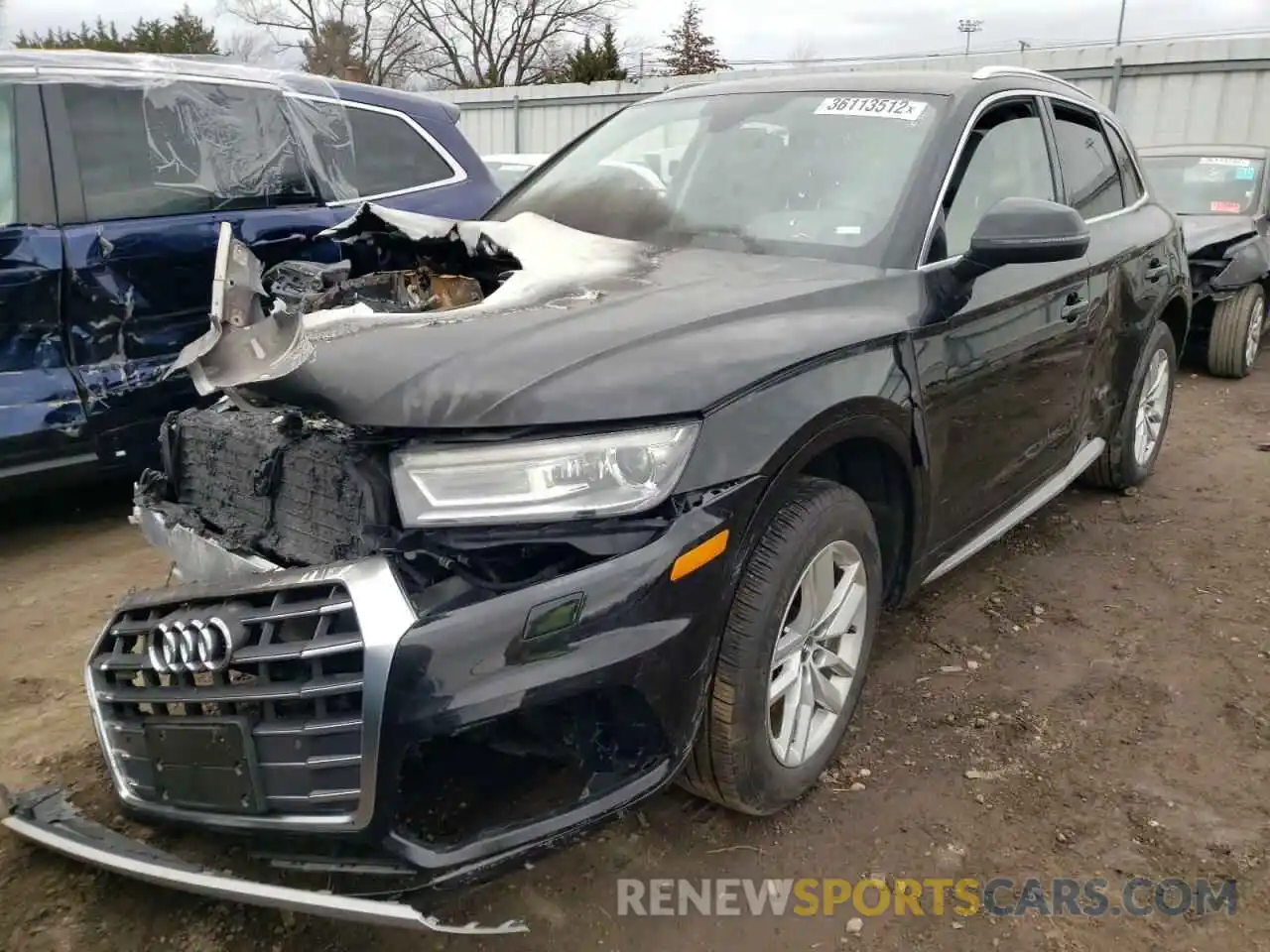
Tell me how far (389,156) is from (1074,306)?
3.41 m

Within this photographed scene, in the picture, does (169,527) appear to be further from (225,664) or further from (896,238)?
(896,238)

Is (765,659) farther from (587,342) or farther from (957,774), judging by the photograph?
(957,774)

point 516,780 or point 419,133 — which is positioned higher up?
point 419,133

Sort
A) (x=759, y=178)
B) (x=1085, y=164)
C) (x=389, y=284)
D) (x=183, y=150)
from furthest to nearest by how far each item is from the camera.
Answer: (x=183, y=150) < (x=1085, y=164) < (x=759, y=178) < (x=389, y=284)

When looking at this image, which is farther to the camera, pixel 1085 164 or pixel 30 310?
pixel 1085 164

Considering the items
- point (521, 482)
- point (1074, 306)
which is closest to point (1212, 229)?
point (1074, 306)

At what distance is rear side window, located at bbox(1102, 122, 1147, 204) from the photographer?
429 centimetres

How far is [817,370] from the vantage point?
2191mm

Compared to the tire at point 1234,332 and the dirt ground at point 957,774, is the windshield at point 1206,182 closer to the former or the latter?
the tire at point 1234,332

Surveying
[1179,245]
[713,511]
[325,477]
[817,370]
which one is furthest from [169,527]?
[1179,245]

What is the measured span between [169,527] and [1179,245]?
4409mm

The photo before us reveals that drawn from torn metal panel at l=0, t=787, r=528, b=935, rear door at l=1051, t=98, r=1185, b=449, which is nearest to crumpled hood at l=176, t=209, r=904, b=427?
torn metal panel at l=0, t=787, r=528, b=935

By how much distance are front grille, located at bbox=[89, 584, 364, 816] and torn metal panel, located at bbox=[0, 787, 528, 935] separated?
13 cm

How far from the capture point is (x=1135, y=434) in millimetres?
4535
